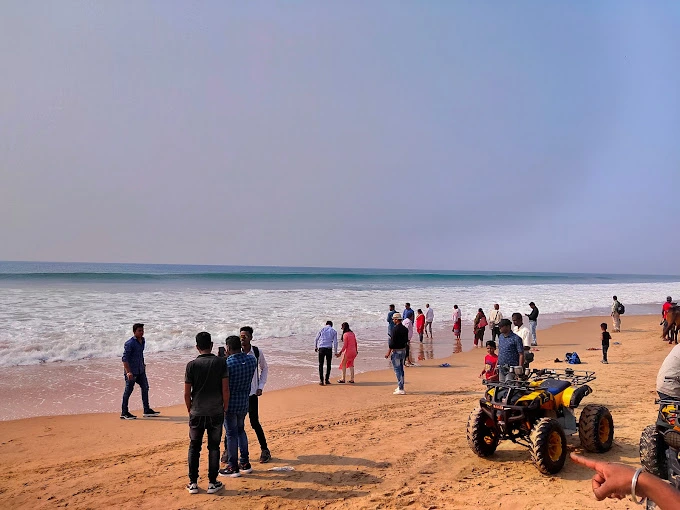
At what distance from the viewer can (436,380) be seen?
12906 millimetres

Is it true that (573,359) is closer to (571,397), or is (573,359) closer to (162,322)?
(571,397)

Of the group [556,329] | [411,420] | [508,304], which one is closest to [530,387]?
[411,420]

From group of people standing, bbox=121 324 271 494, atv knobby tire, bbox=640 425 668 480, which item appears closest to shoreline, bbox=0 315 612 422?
group of people standing, bbox=121 324 271 494

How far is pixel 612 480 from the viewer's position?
187cm

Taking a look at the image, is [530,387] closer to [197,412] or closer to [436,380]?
[197,412]

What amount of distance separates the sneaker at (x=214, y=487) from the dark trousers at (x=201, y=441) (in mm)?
37

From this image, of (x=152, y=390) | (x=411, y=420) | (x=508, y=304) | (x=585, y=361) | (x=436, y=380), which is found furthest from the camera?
(x=508, y=304)

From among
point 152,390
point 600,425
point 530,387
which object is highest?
point 530,387

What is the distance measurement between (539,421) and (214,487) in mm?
4188

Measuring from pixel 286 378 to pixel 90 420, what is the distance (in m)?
5.01

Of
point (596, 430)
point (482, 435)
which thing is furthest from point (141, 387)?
point (596, 430)

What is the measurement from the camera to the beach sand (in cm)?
580

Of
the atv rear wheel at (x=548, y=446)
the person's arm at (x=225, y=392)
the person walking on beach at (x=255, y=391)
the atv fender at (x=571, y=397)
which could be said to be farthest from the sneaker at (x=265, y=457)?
the atv fender at (x=571, y=397)

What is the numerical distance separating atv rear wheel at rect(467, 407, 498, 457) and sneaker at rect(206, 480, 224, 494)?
338 centimetres
